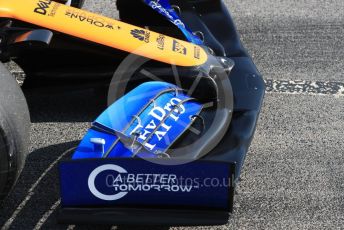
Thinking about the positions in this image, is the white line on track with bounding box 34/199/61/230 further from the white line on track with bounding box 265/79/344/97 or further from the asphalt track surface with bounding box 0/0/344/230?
the white line on track with bounding box 265/79/344/97

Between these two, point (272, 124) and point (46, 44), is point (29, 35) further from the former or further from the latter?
point (272, 124)

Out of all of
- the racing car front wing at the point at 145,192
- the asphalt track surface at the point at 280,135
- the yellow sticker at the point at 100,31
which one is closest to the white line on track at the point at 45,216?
the asphalt track surface at the point at 280,135

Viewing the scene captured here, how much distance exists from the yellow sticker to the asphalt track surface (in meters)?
0.41

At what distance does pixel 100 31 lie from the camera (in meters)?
3.20

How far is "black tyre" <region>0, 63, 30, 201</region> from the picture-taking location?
241cm

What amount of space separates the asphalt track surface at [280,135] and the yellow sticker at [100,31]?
1.34ft

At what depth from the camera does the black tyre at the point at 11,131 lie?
2414mm

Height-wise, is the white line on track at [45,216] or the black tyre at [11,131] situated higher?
the black tyre at [11,131]

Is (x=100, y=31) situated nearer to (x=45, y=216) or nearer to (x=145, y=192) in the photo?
(x=45, y=216)

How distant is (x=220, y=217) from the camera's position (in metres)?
2.36

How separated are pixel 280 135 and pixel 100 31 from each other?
1.06 meters

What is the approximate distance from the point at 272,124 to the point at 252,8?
5.74 feet

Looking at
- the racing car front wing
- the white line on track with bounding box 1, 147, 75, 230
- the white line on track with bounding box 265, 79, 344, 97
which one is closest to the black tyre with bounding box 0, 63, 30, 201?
the white line on track with bounding box 1, 147, 75, 230

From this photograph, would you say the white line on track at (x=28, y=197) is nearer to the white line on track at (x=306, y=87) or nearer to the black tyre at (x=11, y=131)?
the black tyre at (x=11, y=131)
